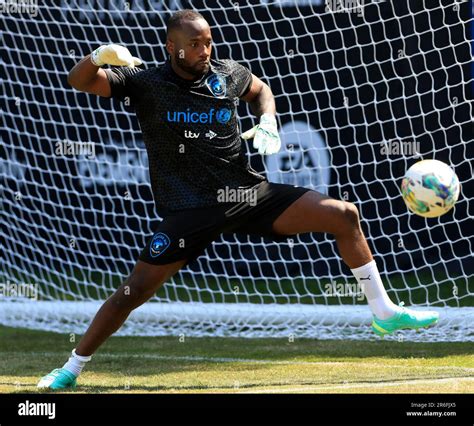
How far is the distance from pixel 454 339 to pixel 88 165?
4104 mm

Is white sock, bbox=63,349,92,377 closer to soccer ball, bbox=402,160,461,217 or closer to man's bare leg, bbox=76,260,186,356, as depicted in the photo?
man's bare leg, bbox=76,260,186,356

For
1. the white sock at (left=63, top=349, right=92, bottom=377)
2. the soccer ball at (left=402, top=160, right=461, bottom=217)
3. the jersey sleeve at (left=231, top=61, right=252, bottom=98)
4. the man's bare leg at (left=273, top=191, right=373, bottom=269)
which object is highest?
the jersey sleeve at (left=231, top=61, right=252, bottom=98)

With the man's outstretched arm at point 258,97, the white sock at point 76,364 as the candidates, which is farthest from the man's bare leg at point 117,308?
the man's outstretched arm at point 258,97

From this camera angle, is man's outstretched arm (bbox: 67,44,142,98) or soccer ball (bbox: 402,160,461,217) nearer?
man's outstretched arm (bbox: 67,44,142,98)

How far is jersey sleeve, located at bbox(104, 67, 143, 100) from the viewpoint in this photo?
5.66 meters

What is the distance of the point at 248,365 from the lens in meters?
6.87

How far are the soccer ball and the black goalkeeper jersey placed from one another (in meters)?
0.87

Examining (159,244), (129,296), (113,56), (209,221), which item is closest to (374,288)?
(209,221)

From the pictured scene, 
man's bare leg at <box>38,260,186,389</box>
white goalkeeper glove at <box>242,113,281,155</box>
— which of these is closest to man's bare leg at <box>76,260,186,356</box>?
man's bare leg at <box>38,260,186,389</box>

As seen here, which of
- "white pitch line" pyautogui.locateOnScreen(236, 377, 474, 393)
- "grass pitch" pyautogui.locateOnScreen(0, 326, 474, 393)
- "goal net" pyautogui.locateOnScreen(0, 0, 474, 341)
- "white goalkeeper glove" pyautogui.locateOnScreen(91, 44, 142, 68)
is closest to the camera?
"white goalkeeper glove" pyautogui.locateOnScreen(91, 44, 142, 68)

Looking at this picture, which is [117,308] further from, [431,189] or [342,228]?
[431,189]

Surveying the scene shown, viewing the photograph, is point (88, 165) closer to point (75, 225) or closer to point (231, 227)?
point (75, 225)

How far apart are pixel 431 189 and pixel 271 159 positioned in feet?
12.8
